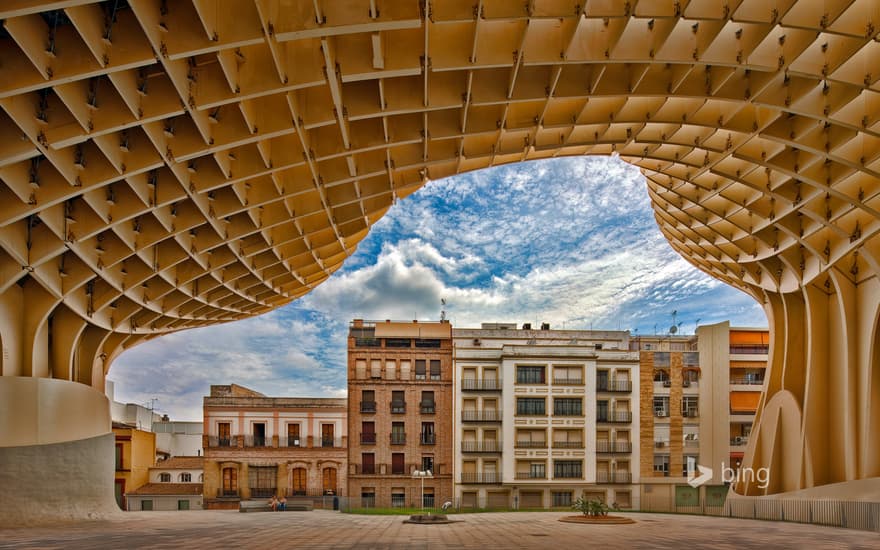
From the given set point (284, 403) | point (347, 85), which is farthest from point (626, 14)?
point (284, 403)

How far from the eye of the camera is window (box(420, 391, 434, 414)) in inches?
2522

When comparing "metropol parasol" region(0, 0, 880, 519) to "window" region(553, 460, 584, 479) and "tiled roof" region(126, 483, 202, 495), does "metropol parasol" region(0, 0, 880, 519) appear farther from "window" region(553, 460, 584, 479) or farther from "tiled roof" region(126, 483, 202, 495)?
"tiled roof" region(126, 483, 202, 495)

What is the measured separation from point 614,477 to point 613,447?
2453mm

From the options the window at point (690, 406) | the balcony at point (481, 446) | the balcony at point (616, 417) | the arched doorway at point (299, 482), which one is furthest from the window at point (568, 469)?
the arched doorway at point (299, 482)

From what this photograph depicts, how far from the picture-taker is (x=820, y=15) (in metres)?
16.8

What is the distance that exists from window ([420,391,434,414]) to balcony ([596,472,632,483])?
15141 millimetres

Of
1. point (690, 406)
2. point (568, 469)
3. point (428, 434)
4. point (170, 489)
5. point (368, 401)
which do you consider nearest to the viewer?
point (568, 469)

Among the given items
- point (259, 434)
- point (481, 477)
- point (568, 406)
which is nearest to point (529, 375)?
point (568, 406)

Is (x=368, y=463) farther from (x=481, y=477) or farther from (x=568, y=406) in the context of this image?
(x=568, y=406)

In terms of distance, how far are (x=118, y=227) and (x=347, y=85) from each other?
29.9ft

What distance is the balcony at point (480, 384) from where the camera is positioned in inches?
2454

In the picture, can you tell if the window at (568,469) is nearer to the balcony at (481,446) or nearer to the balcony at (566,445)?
the balcony at (566,445)

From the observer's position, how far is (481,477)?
200 ft

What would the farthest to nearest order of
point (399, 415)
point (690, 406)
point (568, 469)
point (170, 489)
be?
point (690, 406) → point (399, 415) → point (170, 489) → point (568, 469)
